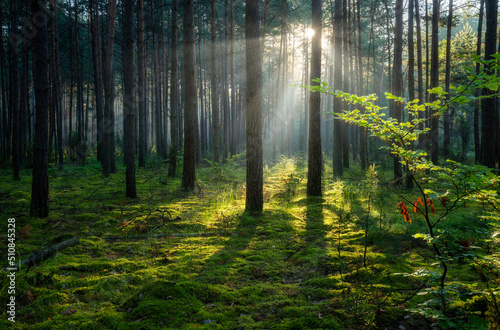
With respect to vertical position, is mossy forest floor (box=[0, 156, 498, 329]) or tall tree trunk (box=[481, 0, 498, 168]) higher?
tall tree trunk (box=[481, 0, 498, 168])

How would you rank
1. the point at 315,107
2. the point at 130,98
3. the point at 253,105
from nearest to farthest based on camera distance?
the point at 253,105, the point at 315,107, the point at 130,98

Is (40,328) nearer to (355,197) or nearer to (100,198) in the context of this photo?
(100,198)

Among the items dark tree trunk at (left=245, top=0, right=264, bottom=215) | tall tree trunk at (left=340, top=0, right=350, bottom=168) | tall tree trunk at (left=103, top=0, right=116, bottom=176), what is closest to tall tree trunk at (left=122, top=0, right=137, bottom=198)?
dark tree trunk at (left=245, top=0, right=264, bottom=215)

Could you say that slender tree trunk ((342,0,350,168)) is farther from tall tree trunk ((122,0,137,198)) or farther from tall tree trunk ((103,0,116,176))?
tall tree trunk ((103,0,116,176))

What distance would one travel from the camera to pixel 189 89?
9.38 m

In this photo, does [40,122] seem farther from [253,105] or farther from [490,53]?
[490,53]

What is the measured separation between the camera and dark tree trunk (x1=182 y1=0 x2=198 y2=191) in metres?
9.09

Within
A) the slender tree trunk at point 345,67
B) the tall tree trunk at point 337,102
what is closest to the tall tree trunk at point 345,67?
the slender tree trunk at point 345,67

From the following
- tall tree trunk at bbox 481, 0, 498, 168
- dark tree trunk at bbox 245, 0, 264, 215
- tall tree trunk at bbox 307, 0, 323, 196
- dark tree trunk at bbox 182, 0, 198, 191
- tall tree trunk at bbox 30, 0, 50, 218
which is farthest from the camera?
dark tree trunk at bbox 182, 0, 198, 191

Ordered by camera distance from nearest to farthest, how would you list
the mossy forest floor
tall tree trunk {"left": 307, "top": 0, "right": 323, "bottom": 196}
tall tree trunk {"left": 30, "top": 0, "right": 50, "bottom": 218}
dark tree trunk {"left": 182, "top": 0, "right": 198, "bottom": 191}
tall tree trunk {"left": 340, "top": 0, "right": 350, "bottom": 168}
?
the mossy forest floor < tall tree trunk {"left": 30, "top": 0, "right": 50, "bottom": 218} < tall tree trunk {"left": 307, "top": 0, "right": 323, "bottom": 196} < dark tree trunk {"left": 182, "top": 0, "right": 198, "bottom": 191} < tall tree trunk {"left": 340, "top": 0, "right": 350, "bottom": 168}

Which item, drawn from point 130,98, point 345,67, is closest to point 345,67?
point 345,67

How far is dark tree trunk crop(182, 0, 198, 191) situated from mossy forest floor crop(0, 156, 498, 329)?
2.55 metres

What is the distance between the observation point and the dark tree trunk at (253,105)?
629 centimetres

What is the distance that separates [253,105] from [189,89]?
150 inches
